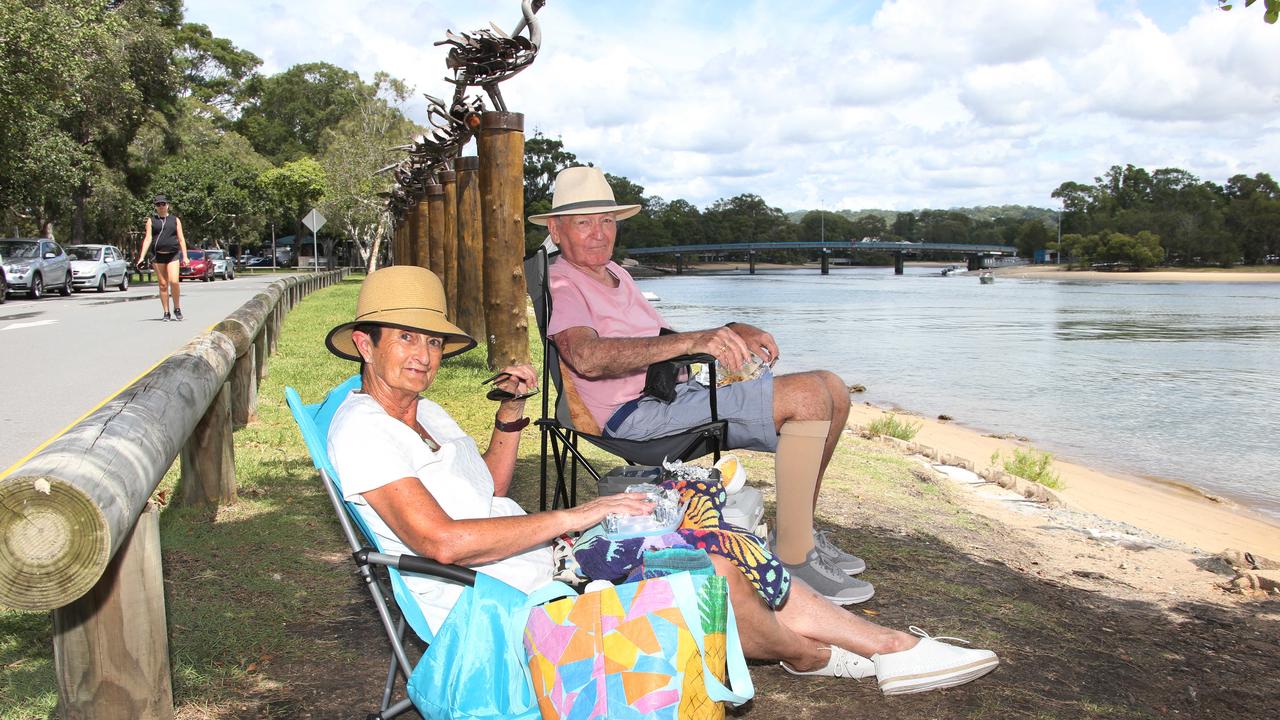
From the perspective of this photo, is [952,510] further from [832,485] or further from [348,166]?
[348,166]

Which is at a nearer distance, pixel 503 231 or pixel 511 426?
pixel 511 426

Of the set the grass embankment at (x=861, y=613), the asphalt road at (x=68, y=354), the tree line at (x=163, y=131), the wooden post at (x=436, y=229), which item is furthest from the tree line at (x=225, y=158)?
the grass embankment at (x=861, y=613)

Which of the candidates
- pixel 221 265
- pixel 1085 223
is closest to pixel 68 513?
pixel 221 265

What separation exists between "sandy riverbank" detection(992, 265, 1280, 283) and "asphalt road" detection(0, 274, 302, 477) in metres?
90.9

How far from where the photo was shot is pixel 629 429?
12.7ft

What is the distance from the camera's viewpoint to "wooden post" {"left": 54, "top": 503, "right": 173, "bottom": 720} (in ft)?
7.04

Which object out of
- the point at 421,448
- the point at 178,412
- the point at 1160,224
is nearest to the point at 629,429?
the point at 421,448

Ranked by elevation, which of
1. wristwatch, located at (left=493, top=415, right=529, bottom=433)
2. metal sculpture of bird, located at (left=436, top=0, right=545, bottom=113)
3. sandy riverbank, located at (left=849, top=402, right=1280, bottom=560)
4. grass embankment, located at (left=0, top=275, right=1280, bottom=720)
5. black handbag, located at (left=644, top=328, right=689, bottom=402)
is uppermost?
metal sculpture of bird, located at (left=436, top=0, right=545, bottom=113)

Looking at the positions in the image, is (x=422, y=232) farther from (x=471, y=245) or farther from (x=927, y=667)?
(x=927, y=667)

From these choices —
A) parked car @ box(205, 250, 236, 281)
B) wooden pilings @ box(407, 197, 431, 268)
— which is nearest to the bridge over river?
parked car @ box(205, 250, 236, 281)

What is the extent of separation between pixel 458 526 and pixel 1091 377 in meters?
17.4

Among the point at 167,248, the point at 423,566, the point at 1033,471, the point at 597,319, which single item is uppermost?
the point at 167,248

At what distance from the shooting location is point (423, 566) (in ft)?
7.75

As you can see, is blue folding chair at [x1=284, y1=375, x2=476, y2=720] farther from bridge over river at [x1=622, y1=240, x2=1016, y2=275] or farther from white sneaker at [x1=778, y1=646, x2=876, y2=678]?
bridge over river at [x1=622, y1=240, x2=1016, y2=275]
